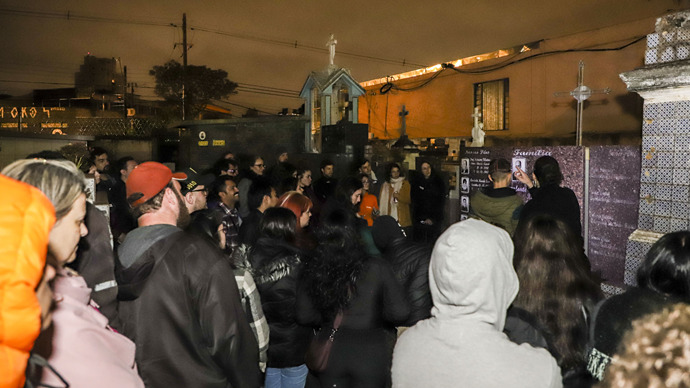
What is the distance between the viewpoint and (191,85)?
33.5 metres

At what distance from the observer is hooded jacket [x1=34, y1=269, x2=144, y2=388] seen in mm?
1614

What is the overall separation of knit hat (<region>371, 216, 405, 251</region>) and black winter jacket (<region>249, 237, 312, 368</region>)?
32.0 inches

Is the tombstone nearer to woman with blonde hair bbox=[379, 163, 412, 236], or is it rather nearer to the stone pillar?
woman with blonde hair bbox=[379, 163, 412, 236]

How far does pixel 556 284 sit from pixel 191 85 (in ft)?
112

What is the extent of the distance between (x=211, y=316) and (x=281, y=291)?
1306 millimetres

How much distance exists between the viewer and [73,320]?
170 centimetres

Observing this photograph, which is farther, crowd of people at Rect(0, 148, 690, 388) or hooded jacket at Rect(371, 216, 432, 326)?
hooded jacket at Rect(371, 216, 432, 326)

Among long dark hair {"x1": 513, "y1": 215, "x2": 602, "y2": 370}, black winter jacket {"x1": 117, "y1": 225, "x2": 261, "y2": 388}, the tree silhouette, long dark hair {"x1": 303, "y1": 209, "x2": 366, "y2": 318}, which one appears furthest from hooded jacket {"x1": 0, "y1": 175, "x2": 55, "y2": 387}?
the tree silhouette

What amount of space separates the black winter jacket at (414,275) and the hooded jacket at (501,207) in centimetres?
228

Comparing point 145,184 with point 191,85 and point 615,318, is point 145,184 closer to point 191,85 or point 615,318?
point 615,318

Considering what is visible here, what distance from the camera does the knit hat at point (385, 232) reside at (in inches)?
164

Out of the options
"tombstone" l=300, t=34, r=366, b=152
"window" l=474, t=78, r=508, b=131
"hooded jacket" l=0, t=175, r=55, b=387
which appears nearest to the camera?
"hooded jacket" l=0, t=175, r=55, b=387

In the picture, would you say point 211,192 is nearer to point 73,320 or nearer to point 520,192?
point 73,320

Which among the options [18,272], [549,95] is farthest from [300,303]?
[549,95]
